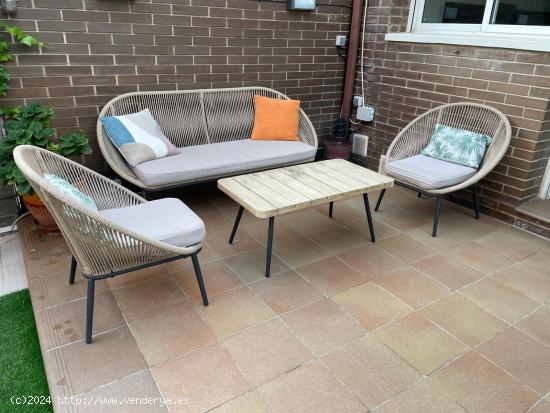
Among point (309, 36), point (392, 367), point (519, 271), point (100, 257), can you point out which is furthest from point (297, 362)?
point (309, 36)

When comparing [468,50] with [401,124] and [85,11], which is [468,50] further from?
[85,11]

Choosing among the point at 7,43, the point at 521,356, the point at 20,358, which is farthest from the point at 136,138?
the point at 521,356

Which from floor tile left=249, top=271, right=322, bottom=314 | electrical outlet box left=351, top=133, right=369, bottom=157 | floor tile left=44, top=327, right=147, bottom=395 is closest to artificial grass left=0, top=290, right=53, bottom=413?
floor tile left=44, top=327, right=147, bottom=395

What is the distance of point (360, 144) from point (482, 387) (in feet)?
9.53

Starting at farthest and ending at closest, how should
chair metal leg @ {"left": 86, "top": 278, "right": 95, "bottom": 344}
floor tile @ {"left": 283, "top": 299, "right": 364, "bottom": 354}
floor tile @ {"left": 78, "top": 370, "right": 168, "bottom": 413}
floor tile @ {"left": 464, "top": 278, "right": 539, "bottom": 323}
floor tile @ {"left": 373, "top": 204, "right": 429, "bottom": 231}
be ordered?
floor tile @ {"left": 373, "top": 204, "right": 429, "bottom": 231} → floor tile @ {"left": 464, "top": 278, "right": 539, "bottom": 323} → floor tile @ {"left": 283, "top": 299, "right": 364, "bottom": 354} → chair metal leg @ {"left": 86, "top": 278, "right": 95, "bottom": 344} → floor tile @ {"left": 78, "top": 370, "right": 168, "bottom": 413}

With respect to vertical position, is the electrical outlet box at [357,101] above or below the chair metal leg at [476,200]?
above

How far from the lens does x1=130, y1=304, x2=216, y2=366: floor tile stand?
1.78 metres

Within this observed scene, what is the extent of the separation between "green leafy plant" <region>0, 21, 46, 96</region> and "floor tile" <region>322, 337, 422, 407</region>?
258 centimetres

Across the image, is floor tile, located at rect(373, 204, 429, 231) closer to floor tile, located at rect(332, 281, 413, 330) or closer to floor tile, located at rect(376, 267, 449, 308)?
floor tile, located at rect(376, 267, 449, 308)

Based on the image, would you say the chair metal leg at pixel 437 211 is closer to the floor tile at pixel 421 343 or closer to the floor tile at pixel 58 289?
the floor tile at pixel 421 343

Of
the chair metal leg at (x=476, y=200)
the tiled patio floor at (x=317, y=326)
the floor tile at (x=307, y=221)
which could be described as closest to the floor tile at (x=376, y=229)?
the tiled patio floor at (x=317, y=326)

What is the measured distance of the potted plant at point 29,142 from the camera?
2.47 metres

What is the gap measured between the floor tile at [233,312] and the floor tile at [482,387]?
83 centimetres

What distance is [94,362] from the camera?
5.64 ft
